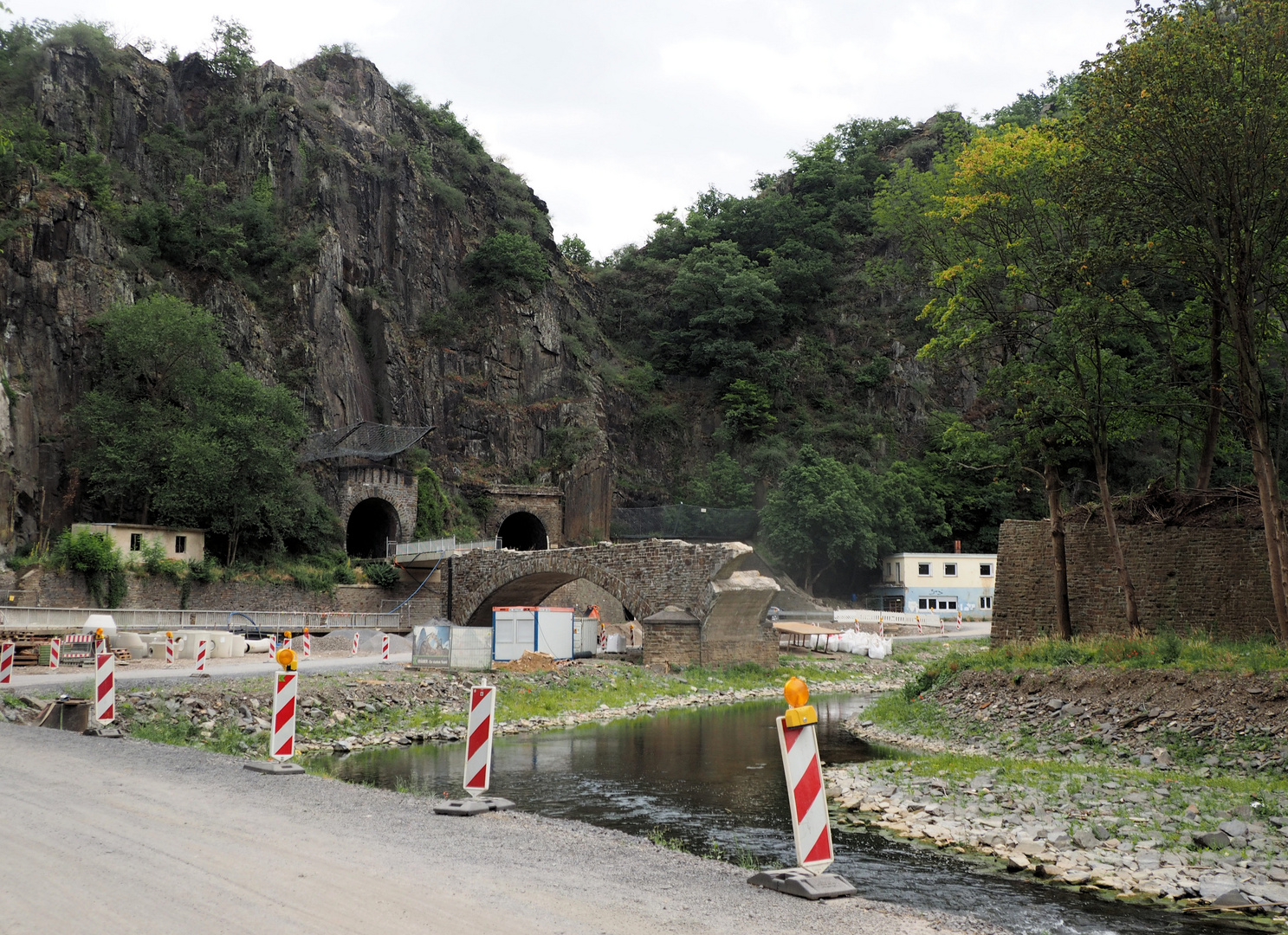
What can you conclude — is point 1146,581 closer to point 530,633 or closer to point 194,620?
point 530,633

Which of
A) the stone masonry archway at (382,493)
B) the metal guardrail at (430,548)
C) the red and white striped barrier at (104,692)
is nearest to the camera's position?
the red and white striped barrier at (104,692)

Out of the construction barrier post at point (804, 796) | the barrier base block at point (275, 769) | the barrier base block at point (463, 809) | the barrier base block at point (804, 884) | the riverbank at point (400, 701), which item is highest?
the construction barrier post at point (804, 796)

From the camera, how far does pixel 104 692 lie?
45.8 ft

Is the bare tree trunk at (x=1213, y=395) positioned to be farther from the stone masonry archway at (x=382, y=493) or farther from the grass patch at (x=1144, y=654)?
the stone masonry archway at (x=382, y=493)

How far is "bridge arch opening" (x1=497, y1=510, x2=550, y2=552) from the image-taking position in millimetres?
57844

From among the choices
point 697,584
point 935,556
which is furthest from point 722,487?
point 697,584

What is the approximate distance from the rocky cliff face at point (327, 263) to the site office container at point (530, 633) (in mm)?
24036

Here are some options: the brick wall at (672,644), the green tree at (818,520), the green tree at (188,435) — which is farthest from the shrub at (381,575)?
the green tree at (818,520)

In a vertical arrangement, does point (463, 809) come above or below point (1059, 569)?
below

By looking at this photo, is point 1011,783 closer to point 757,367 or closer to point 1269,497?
point 1269,497

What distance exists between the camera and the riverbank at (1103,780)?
8.95 m

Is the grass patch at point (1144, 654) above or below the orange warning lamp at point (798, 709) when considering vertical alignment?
below

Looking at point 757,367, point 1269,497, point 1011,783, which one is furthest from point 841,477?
point 1011,783

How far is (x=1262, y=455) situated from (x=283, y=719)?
1598 centimetres
